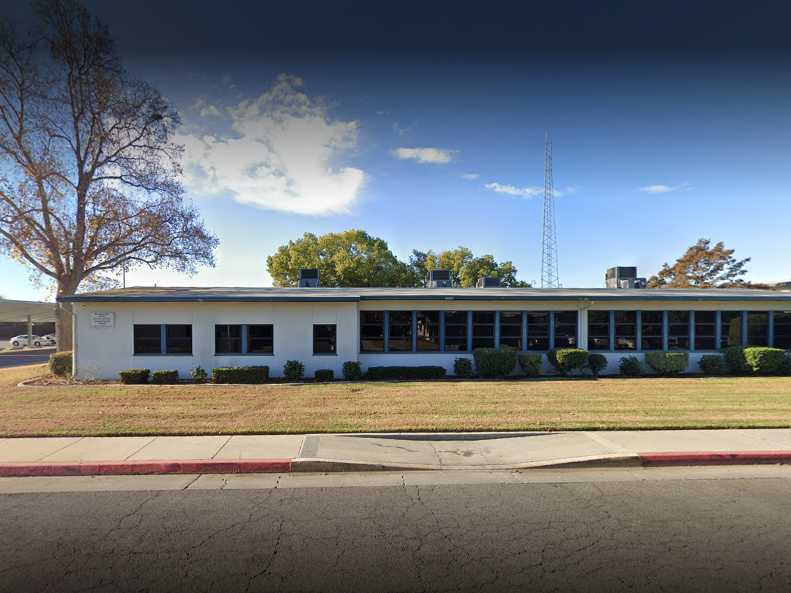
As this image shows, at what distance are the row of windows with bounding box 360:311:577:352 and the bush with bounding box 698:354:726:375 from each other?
4.83 m

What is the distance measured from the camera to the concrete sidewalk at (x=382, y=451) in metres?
6.38

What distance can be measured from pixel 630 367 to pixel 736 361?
4055 mm

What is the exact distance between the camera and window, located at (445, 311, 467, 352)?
55.2 ft

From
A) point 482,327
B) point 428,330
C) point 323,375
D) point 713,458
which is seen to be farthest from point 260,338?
point 713,458

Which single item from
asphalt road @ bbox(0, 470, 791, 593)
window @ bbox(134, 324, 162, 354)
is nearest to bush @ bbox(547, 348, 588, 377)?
asphalt road @ bbox(0, 470, 791, 593)

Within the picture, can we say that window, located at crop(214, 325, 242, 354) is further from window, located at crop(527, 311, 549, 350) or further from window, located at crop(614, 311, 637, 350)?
window, located at crop(614, 311, 637, 350)

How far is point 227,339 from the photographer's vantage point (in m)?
15.8

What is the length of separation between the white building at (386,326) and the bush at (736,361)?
76 cm

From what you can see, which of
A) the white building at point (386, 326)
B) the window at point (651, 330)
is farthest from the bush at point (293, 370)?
the window at point (651, 330)

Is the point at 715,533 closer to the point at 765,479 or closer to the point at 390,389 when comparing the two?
the point at 765,479

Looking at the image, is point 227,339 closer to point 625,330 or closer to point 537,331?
point 537,331

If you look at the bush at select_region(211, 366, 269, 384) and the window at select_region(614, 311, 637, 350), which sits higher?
the window at select_region(614, 311, 637, 350)

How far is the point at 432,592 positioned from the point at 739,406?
10.1 meters

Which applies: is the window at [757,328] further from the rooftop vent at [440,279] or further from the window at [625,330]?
the rooftop vent at [440,279]
